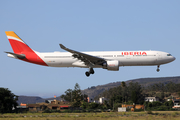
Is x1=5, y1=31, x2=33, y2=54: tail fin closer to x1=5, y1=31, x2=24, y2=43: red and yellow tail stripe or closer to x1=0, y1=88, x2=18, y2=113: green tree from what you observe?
x1=5, y1=31, x2=24, y2=43: red and yellow tail stripe

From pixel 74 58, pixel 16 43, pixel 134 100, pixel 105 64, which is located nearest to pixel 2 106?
pixel 16 43

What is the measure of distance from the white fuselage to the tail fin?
559 cm

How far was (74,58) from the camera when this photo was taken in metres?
48.0

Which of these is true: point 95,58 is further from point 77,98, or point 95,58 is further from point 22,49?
point 77,98

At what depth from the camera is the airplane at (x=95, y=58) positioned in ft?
151

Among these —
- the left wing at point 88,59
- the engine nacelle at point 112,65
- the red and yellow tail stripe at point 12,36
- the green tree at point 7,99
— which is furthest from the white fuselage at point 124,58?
the green tree at point 7,99

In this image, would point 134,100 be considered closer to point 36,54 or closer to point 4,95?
point 4,95

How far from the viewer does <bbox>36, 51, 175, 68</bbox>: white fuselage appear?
4628 cm

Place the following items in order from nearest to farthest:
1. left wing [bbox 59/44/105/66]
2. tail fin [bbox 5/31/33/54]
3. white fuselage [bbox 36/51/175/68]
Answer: left wing [bbox 59/44/105/66] → white fuselage [bbox 36/51/175/68] → tail fin [bbox 5/31/33/54]

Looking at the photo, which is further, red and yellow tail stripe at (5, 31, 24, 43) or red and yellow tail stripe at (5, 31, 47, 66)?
red and yellow tail stripe at (5, 31, 24, 43)

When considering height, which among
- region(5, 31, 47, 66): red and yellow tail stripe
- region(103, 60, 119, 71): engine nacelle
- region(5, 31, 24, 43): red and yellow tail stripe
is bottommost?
region(103, 60, 119, 71): engine nacelle

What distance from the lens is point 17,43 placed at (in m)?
52.2

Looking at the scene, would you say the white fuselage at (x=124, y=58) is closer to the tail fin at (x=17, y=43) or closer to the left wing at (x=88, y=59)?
the left wing at (x=88, y=59)

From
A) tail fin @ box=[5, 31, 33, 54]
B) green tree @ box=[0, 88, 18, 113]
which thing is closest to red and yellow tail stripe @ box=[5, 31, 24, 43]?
tail fin @ box=[5, 31, 33, 54]
